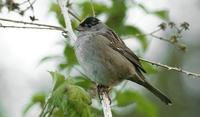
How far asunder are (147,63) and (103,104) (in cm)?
84

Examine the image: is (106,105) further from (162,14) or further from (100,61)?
(162,14)

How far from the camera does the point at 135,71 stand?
20.1 feet

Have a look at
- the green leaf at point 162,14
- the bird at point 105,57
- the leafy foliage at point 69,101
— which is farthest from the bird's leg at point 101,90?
the leafy foliage at point 69,101

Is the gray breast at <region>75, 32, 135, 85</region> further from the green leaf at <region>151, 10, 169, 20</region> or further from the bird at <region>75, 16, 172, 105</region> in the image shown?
the green leaf at <region>151, 10, 169, 20</region>

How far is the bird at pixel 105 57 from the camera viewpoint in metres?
5.73

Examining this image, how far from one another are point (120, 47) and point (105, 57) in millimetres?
261

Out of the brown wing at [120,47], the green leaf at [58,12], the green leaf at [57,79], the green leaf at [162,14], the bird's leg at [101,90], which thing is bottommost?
the bird's leg at [101,90]

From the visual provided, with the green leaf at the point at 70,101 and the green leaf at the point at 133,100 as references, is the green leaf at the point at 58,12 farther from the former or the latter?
the green leaf at the point at 70,101

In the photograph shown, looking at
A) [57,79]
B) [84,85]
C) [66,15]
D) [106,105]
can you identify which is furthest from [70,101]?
[66,15]

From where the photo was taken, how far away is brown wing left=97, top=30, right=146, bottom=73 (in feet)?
19.8

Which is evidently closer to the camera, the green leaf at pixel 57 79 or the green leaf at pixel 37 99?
the green leaf at pixel 57 79

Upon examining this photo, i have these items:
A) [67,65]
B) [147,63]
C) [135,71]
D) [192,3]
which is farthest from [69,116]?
[192,3]

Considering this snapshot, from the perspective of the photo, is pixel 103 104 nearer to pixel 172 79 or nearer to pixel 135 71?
pixel 135 71

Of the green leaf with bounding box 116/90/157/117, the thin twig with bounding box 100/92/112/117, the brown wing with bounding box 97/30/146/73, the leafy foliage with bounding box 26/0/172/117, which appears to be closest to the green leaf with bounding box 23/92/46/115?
the leafy foliage with bounding box 26/0/172/117
